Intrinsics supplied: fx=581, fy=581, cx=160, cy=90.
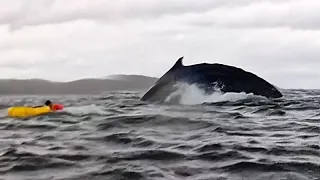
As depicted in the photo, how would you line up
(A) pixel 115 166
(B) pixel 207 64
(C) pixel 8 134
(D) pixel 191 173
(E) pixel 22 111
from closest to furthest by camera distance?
1. (D) pixel 191 173
2. (A) pixel 115 166
3. (C) pixel 8 134
4. (E) pixel 22 111
5. (B) pixel 207 64

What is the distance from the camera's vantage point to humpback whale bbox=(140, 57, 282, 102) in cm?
2355

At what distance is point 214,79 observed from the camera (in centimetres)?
2384

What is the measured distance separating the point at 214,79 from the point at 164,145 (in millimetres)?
12011

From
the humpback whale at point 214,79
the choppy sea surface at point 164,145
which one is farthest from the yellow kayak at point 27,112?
the humpback whale at point 214,79

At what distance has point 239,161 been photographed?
10266mm

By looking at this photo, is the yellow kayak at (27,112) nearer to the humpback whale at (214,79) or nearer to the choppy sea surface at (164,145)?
the choppy sea surface at (164,145)

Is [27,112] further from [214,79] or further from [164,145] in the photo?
[164,145]

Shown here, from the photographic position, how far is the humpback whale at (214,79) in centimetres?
2355

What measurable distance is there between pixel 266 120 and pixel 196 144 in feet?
17.6

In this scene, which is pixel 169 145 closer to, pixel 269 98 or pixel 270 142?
pixel 270 142

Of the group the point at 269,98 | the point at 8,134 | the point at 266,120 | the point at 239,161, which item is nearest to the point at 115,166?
the point at 239,161

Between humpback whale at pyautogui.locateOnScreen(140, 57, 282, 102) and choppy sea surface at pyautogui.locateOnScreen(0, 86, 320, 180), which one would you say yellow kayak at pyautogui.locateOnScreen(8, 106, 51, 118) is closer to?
choppy sea surface at pyautogui.locateOnScreen(0, 86, 320, 180)

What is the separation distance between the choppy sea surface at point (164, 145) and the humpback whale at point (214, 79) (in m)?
3.30

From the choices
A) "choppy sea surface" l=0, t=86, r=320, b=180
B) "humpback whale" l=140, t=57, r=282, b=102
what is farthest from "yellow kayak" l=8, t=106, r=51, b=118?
"humpback whale" l=140, t=57, r=282, b=102
